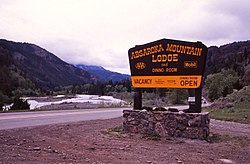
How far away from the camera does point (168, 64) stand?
1196 cm

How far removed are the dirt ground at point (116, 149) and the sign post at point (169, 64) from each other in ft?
6.40

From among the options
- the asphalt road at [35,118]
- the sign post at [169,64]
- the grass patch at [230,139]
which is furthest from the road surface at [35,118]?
the grass patch at [230,139]

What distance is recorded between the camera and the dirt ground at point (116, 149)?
7.16 metres

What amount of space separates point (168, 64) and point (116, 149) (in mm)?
4740

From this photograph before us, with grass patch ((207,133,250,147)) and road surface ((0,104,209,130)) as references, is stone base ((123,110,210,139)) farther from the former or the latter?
road surface ((0,104,209,130))

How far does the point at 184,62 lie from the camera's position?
11.6 metres

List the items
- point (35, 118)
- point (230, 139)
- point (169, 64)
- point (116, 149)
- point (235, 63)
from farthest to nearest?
point (235, 63) → point (35, 118) → point (169, 64) → point (230, 139) → point (116, 149)

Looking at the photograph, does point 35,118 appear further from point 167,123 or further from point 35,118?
point 167,123

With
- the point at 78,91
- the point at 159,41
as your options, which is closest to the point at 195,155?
the point at 159,41

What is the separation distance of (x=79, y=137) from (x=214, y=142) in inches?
184

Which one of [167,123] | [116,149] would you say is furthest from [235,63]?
[116,149]

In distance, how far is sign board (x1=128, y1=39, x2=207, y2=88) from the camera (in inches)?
449

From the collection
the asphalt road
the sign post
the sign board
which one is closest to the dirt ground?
the sign post

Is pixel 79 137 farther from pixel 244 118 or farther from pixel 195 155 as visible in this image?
pixel 244 118
